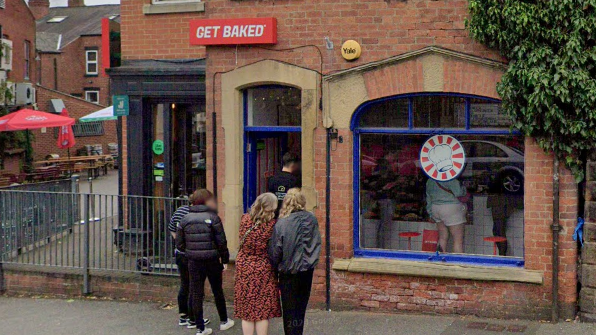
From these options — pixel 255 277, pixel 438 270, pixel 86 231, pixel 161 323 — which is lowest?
pixel 161 323

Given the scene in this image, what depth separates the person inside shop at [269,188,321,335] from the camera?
7.72 m

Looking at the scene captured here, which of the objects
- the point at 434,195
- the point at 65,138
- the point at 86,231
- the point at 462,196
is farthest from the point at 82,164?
the point at 462,196

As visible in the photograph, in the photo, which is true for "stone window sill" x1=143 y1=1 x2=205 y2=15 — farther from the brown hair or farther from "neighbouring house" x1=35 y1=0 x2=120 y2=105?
"neighbouring house" x1=35 y1=0 x2=120 y2=105

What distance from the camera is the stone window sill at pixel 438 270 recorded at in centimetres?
905

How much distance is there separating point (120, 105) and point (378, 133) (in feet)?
16.6

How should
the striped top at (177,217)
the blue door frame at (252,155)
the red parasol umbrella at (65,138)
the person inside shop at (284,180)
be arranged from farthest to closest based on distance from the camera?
the red parasol umbrella at (65,138)
the blue door frame at (252,155)
the person inside shop at (284,180)
the striped top at (177,217)

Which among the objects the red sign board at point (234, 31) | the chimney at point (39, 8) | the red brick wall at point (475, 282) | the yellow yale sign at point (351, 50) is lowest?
the red brick wall at point (475, 282)

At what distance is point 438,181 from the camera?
31.8 feet

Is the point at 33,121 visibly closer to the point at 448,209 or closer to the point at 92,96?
the point at 448,209

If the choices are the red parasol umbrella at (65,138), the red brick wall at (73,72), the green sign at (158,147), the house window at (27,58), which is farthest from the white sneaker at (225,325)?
the red brick wall at (73,72)

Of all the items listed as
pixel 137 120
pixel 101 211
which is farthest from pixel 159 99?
pixel 101 211

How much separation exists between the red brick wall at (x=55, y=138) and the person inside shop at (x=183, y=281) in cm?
2554

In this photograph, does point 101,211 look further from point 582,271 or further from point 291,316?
point 582,271

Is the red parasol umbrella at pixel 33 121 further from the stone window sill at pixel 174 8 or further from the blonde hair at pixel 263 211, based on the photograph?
the blonde hair at pixel 263 211
